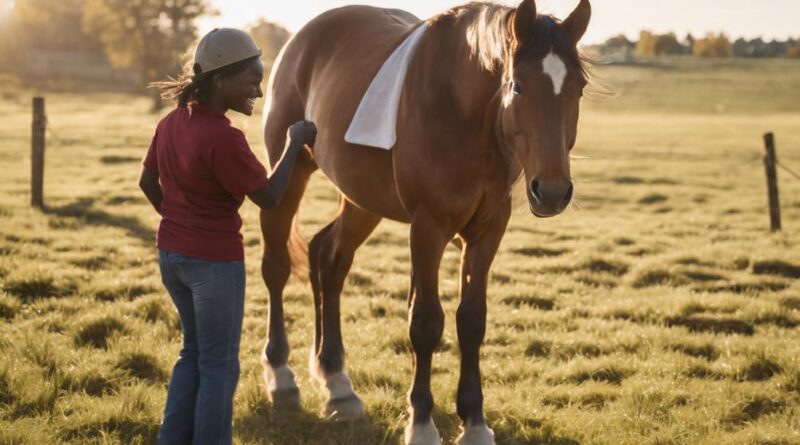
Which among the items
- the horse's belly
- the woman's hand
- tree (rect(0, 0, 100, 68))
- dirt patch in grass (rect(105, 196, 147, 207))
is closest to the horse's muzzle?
the woman's hand

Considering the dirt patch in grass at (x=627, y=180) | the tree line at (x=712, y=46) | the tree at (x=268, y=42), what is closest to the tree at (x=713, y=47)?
the tree line at (x=712, y=46)

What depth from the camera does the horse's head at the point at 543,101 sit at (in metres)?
3.00

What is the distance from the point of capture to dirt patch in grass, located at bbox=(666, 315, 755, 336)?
19.8ft

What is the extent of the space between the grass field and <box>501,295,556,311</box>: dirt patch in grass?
0.04 ft

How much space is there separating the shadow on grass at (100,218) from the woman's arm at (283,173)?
6547mm

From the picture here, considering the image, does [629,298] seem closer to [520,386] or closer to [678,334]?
[678,334]

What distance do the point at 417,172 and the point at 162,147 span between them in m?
1.20

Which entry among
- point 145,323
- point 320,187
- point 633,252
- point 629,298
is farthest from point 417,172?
point 320,187

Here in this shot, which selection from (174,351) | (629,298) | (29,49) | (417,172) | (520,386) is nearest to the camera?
(417,172)

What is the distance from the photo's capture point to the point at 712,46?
117 m

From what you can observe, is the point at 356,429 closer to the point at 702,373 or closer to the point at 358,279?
the point at 702,373

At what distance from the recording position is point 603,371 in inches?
197

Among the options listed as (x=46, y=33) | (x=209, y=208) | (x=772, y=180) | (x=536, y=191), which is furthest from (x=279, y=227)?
(x=46, y=33)

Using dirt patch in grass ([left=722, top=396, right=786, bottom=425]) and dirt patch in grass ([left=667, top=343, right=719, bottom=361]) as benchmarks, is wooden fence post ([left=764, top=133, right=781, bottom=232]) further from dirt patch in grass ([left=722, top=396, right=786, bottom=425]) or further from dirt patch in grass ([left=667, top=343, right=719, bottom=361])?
dirt patch in grass ([left=722, top=396, right=786, bottom=425])
